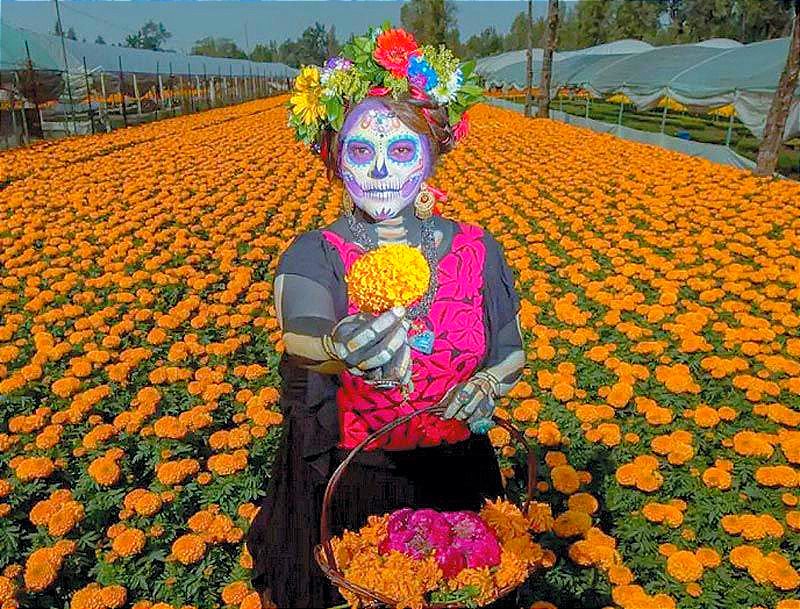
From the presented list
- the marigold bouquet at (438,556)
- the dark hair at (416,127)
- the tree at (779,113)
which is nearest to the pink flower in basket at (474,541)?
the marigold bouquet at (438,556)

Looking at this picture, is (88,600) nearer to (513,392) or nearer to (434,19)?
(513,392)

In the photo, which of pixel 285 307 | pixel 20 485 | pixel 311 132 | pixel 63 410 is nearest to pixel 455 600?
pixel 285 307

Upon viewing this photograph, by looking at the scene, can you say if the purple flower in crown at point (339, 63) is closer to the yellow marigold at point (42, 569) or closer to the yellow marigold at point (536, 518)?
the yellow marigold at point (536, 518)

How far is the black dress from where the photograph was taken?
6.57 ft

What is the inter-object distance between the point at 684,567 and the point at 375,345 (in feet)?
5.95

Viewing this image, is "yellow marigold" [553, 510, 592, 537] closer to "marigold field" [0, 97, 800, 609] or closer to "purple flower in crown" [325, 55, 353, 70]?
"marigold field" [0, 97, 800, 609]

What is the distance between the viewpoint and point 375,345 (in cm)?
156

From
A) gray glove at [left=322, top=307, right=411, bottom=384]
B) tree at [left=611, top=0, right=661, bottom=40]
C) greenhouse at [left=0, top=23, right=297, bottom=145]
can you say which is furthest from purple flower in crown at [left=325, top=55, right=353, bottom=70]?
tree at [left=611, top=0, right=661, bottom=40]

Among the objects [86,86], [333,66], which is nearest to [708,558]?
[333,66]

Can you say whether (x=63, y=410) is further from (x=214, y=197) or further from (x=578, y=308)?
(x=214, y=197)

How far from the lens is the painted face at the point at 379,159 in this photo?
1.93 m

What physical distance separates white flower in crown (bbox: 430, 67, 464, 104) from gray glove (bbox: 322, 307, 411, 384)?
0.72 metres

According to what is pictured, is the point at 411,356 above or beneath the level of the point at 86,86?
above

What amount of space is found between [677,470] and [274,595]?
222 cm
